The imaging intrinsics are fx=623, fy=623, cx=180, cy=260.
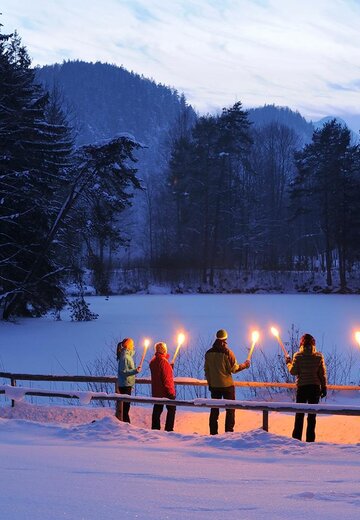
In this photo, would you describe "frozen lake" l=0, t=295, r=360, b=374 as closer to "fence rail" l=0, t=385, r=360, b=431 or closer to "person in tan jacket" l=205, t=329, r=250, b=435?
"fence rail" l=0, t=385, r=360, b=431

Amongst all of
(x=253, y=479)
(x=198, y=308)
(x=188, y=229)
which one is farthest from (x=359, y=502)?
(x=188, y=229)

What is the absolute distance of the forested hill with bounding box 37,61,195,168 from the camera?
447 feet

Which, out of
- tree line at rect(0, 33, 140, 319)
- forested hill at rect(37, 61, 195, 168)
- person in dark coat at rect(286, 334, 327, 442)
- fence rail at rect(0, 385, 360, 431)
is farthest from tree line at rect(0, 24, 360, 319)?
forested hill at rect(37, 61, 195, 168)

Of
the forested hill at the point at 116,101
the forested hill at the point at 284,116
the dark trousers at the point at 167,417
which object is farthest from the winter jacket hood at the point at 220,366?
the forested hill at the point at 284,116

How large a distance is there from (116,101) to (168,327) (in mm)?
130759

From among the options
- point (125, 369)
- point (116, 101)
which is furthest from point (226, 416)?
point (116, 101)

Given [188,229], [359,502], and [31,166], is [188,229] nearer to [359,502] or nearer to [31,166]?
[31,166]

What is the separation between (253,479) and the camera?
20.5 feet

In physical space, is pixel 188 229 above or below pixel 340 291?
above

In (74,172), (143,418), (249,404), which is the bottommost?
(143,418)

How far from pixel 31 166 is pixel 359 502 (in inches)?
993

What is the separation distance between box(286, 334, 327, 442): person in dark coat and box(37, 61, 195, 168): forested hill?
119 meters

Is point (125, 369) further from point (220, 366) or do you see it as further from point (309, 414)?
point (309, 414)

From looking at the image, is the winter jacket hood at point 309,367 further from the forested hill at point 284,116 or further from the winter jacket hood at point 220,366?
the forested hill at point 284,116
